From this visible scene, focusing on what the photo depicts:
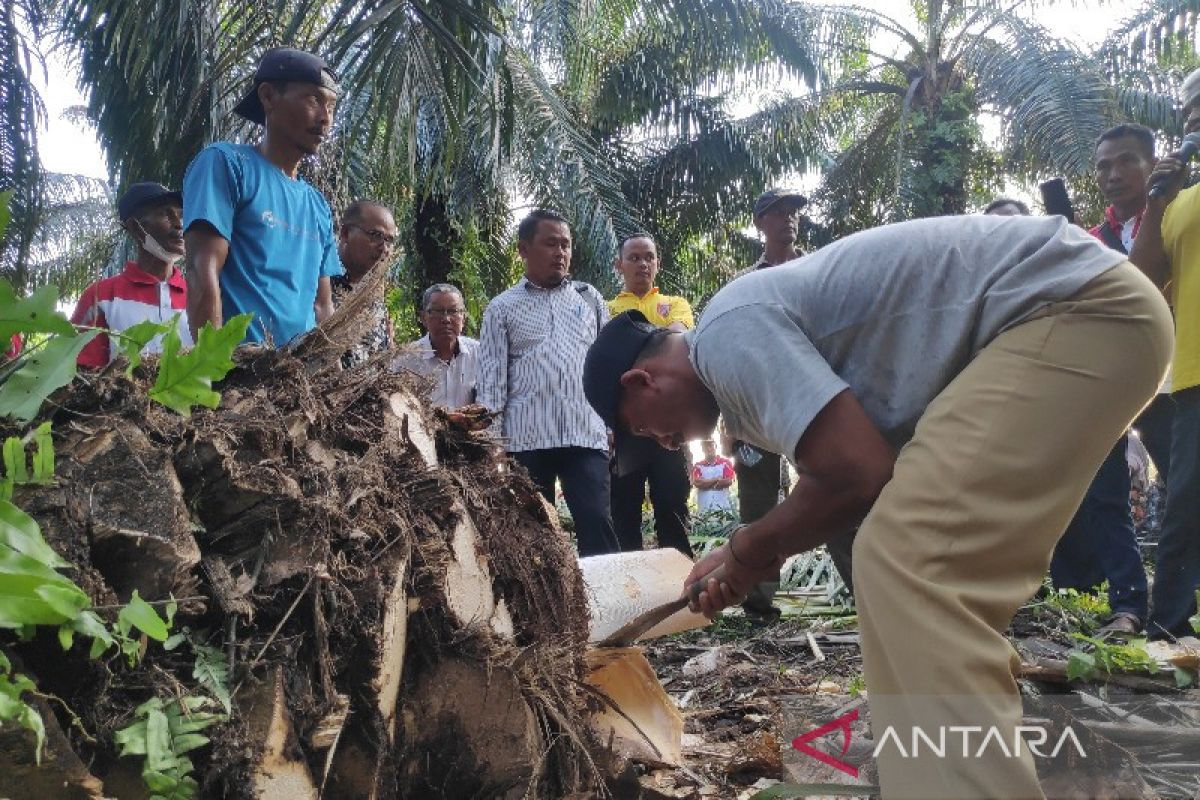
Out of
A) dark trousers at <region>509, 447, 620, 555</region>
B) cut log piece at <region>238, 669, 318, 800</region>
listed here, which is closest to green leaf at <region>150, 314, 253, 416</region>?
cut log piece at <region>238, 669, 318, 800</region>

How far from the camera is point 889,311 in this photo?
1.89m

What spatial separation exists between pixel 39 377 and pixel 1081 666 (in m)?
2.70

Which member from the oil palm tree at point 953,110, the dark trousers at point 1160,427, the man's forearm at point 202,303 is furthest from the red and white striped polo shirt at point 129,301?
the oil palm tree at point 953,110

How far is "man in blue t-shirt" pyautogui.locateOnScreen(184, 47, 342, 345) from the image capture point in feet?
9.77

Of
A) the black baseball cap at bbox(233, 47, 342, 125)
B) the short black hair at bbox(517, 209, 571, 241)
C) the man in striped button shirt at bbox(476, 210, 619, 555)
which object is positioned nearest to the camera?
the black baseball cap at bbox(233, 47, 342, 125)

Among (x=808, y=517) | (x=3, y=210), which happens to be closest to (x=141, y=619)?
(x=3, y=210)

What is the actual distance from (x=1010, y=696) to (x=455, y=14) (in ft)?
9.55

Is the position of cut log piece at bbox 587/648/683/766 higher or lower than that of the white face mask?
lower

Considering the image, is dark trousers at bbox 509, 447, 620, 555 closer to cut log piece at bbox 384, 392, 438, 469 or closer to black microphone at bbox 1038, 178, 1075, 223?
cut log piece at bbox 384, 392, 438, 469

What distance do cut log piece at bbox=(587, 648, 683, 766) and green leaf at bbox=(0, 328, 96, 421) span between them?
1.59 meters

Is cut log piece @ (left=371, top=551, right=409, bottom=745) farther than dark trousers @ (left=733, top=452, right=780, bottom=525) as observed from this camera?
No

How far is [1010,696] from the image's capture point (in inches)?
61.6

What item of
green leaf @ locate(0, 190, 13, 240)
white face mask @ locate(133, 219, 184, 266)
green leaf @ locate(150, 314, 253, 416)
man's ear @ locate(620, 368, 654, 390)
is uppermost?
white face mask @ locate(133, 219, 184, 266)

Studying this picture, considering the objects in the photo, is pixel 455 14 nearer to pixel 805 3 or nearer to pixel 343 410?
pixel 343 410
